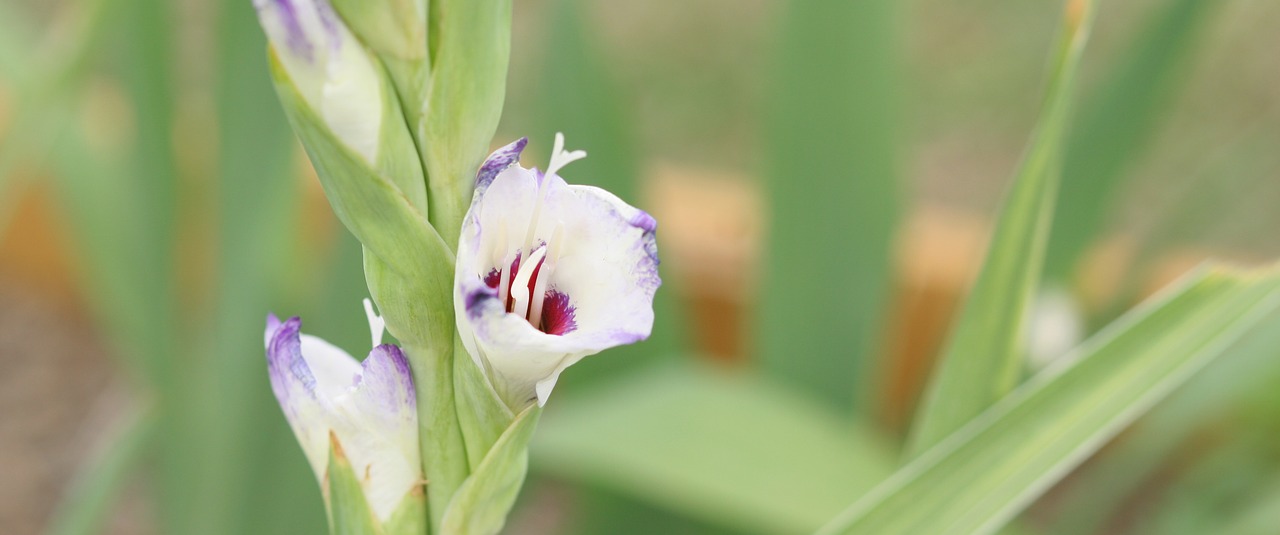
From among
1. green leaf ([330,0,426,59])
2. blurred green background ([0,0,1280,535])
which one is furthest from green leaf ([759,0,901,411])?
green leaf ([330,0,426,59])

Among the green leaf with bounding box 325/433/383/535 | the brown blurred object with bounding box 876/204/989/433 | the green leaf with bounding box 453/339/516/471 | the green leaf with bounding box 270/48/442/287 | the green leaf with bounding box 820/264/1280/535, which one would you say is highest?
the green leaf with bounding box 270/48/442/287

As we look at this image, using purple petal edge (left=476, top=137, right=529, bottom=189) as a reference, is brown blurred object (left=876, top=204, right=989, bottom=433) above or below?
below

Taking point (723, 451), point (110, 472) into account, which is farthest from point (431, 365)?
point (110, 472)

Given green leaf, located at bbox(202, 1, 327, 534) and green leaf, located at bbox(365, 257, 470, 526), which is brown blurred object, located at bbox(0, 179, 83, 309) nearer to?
green leaf, located at bbox(202, 1, 327, 534)

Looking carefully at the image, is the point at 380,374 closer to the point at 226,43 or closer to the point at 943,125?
the point at 226,43

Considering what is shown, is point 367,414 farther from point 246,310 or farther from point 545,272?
point 246,310

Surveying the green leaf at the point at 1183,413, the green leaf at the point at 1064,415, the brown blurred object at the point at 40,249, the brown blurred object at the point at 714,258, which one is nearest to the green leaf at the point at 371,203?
the green leaf at the point at 1064,415
